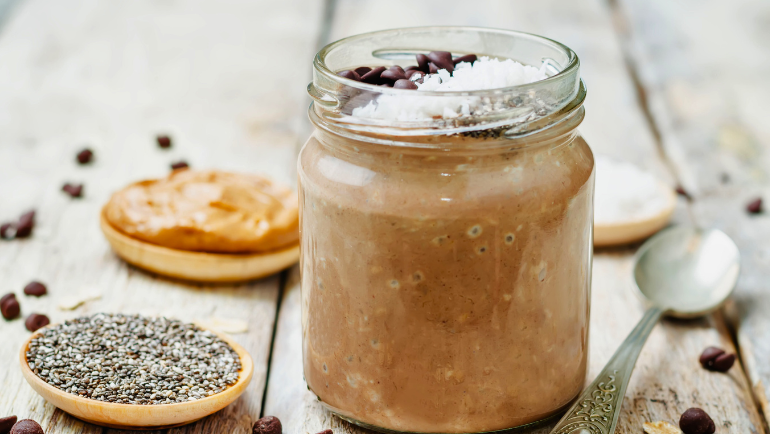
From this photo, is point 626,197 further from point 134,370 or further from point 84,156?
point 84,156

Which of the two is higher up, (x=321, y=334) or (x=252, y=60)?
(x=321, y=334)

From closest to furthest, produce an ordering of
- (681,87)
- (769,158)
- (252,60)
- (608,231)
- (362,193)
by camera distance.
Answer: (362,193) < (608,231) < (769,158) < (681,87) < (252,60)

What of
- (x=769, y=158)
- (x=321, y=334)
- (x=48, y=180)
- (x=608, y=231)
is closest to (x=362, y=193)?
(x=321, y=334)

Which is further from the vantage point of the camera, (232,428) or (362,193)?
(232,428)

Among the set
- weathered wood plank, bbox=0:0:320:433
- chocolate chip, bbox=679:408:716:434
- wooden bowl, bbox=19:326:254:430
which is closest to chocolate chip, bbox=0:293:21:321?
weathered wood plank, bbox=0:0:320:433

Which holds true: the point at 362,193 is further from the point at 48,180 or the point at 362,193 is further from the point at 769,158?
the point at 769,158

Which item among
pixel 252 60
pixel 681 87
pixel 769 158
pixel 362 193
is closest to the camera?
pixel 362 193

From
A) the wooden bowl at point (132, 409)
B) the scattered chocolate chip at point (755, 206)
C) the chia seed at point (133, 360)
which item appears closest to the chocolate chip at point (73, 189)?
the chia seed at point (133, 360)

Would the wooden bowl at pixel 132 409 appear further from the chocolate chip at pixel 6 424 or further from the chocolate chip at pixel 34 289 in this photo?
the chocolate chip at pixel 34 289
